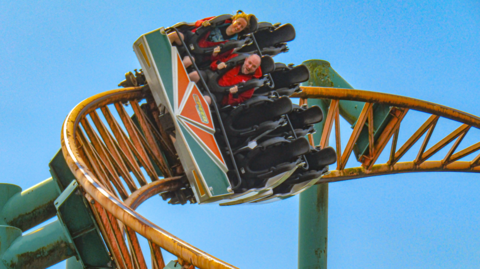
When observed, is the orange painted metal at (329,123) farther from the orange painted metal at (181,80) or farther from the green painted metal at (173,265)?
the green painted metal at (173,265)

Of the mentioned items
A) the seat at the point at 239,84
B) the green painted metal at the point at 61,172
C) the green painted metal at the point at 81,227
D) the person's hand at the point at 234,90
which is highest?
the seat at the point at 239,84

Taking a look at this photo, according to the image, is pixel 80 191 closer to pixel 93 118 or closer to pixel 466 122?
pixel 93 118

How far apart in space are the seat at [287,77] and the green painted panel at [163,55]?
1.12 metres

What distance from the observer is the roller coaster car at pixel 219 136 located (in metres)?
5.30

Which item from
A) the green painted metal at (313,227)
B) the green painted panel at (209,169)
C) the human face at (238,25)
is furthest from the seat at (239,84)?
the green painted metal at (313,227)

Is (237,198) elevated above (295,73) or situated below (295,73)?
below

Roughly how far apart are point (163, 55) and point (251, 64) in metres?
0.80

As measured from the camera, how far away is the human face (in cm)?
549

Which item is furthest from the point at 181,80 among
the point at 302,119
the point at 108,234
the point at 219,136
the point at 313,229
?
the point at 313,229

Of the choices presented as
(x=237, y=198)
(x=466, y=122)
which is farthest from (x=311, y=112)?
(x=466, y=122)

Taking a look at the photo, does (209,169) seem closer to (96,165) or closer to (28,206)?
(96,165)

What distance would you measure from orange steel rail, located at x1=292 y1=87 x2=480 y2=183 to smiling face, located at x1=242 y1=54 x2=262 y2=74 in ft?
7.61

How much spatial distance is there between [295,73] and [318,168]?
100 cm

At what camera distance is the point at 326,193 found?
333 inches
